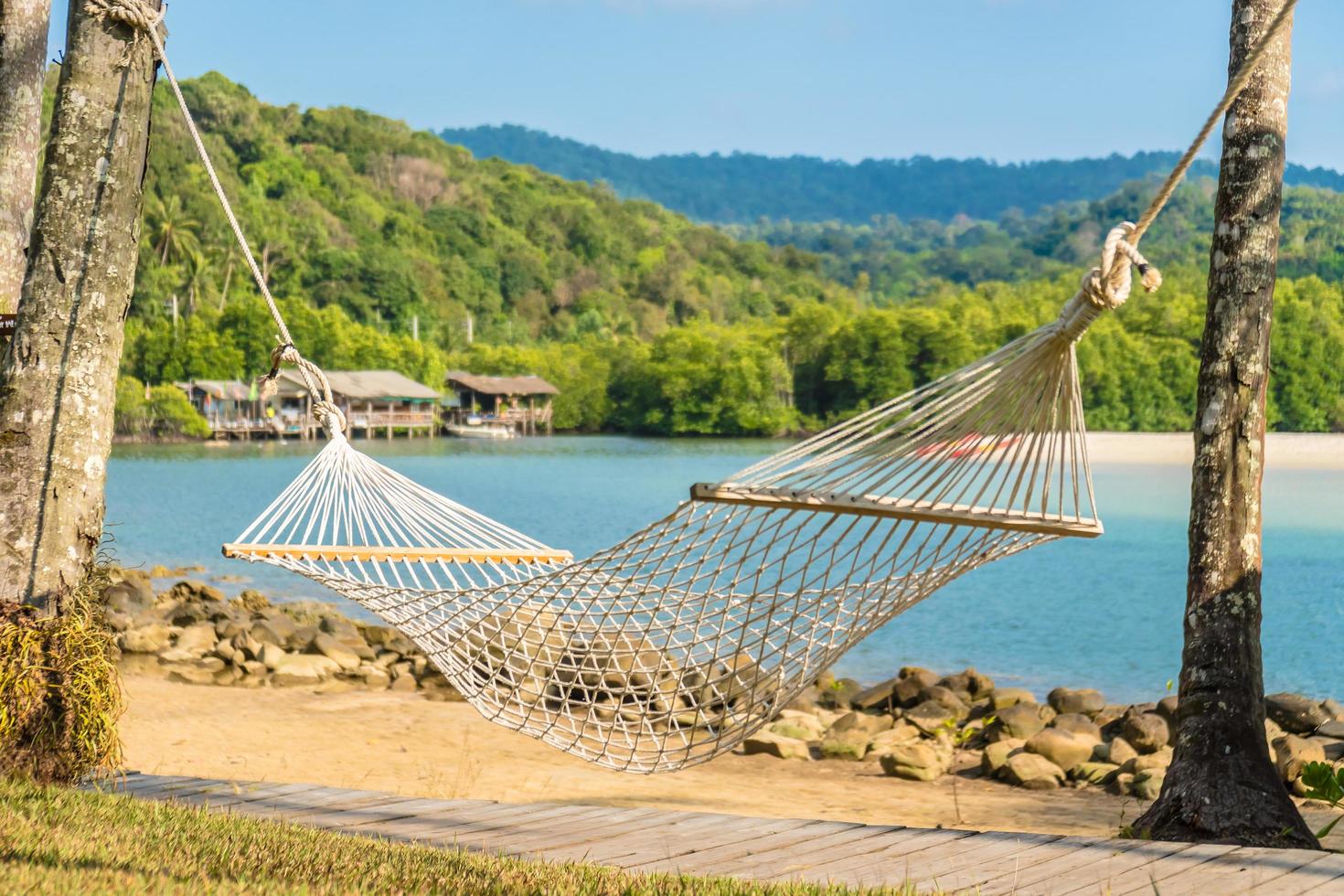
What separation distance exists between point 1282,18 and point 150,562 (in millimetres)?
9939

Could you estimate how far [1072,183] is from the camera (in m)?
136

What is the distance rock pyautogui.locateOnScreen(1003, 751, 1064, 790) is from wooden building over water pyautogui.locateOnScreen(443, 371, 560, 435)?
93.7 feet

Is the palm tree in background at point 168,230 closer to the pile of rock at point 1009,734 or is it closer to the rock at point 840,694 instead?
the rock at point 840,694

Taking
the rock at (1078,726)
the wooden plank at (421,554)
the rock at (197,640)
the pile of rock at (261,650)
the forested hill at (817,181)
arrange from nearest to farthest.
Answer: the wooden plank at (421,554)
the rock at (1078,726)
the pile of rock at (261,650)
the rock at (197,640)
the forested hill at (817,181)

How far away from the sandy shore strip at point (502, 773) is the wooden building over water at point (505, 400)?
27791 mm

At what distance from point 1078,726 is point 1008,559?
7.62 metres

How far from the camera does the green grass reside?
1538mm

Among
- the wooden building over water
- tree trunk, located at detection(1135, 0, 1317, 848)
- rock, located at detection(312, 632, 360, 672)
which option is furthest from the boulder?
the wooden building over water

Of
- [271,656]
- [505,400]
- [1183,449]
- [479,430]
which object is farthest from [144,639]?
[505,400]

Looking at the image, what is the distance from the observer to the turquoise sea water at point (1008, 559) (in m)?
7.23

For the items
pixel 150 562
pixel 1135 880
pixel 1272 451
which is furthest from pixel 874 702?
pixel 1272 451

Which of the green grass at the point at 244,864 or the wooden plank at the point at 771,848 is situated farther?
the wooden plank at the point at 771,848

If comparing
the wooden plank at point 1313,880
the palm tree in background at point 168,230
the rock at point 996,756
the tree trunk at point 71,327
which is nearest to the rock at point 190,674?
the rock at point 996,756

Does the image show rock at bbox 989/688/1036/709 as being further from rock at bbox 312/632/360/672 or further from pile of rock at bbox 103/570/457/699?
rock at bbox 312/632/360/672
